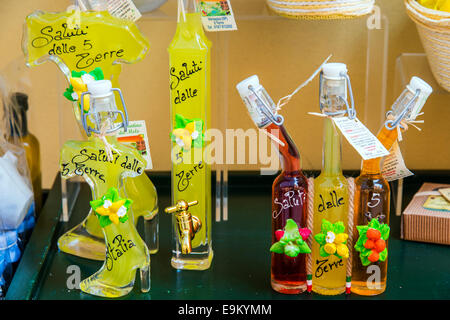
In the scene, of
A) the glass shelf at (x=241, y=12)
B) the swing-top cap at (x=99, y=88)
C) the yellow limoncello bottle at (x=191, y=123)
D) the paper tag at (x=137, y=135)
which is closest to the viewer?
the swing-top cap at (x=99, y=88)

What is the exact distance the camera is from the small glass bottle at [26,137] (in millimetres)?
1363

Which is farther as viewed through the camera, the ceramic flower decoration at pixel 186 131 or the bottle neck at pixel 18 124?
the bottle neck at pixel 18 124

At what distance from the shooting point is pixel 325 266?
3.50 ft

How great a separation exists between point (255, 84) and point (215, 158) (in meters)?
0.49

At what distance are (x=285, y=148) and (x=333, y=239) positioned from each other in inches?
6.2

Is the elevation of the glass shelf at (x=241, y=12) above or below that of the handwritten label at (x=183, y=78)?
above

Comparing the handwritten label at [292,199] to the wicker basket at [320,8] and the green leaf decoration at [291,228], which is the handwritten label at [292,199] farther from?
the wicker basket at [320,8]

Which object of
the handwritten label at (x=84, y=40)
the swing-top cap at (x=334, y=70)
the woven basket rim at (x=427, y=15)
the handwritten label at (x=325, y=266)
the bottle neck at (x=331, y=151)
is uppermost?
the woven basket rim at (x=427, y=15)

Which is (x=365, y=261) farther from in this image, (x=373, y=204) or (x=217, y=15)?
(x=217, y=15)

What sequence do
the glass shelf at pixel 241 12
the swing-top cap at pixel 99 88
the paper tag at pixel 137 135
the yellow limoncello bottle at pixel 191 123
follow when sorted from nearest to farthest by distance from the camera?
the swing-top cap at pixel 99 88
the yellow limoncello bottle at pixel 191 123
the paper tag at pixel 137 135
the glass shelf at pixel 241 12

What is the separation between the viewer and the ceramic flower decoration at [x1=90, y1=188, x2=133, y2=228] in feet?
3.32

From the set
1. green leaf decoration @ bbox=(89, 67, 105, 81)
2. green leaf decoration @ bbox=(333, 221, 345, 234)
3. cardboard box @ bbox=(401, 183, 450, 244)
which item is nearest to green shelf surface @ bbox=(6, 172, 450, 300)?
cardboard box @ bbox=(401, 183, 450, 244)

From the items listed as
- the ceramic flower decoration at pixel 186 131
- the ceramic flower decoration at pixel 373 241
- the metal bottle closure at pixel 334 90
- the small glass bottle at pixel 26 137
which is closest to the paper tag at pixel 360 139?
the metal bottle closure at pixel 334 90

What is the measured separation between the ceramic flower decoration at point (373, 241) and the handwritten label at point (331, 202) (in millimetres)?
47
